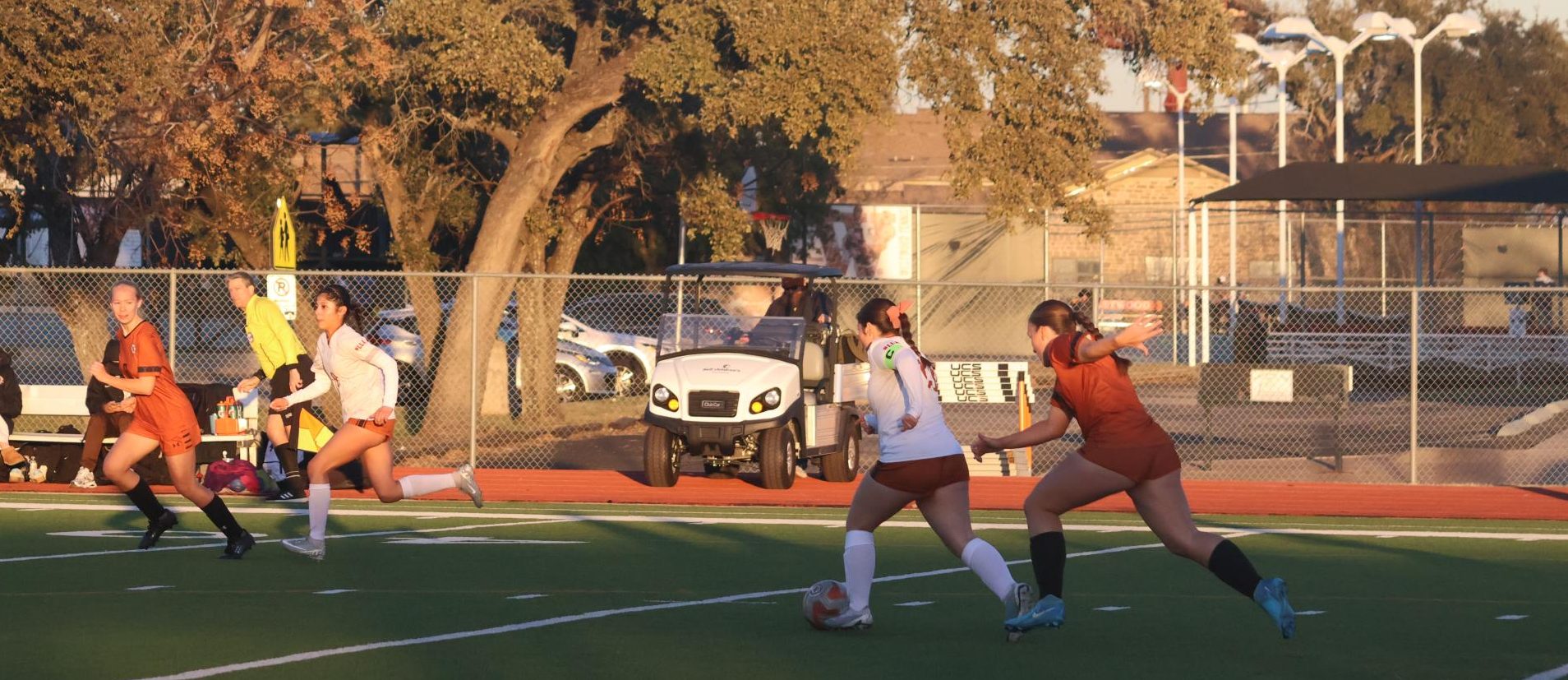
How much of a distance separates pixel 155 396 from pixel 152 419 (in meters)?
0.14

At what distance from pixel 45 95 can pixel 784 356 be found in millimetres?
9021

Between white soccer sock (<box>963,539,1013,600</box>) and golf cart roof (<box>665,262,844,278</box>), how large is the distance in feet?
30.0

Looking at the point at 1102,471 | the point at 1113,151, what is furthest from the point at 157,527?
the point at 1113,151

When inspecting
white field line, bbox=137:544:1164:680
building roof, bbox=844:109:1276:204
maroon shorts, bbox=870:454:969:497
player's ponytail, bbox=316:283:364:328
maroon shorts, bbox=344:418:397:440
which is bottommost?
white field line, bbox=137:544:1164:680

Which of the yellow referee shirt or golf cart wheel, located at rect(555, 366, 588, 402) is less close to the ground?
the yellow referee shirt

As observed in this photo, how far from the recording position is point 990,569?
28.3 ft

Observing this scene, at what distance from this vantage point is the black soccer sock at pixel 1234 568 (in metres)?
8.45

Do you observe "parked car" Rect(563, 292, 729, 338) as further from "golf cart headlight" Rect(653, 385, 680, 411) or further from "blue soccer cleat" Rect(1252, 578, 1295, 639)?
"blue soccer cleat" Rect(1252, 578, 1295, 639)

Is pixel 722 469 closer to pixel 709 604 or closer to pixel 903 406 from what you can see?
pixel 709 604

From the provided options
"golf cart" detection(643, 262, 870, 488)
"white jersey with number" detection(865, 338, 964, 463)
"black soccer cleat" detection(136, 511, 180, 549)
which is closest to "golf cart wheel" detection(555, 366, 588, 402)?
"golf cart" detection(643, 262, 870, 488)

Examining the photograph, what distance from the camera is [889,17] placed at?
22938 millimetres

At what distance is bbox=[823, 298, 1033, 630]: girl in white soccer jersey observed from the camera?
8.77 meters

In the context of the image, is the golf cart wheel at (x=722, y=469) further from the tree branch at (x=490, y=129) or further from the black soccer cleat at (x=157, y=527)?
the tree branch at (x=490, y=129)

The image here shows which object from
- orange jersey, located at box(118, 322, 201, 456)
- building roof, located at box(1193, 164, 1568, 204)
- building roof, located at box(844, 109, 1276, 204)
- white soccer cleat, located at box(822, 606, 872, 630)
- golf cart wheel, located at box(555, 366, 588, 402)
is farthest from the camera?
building roof, located at box(844, 109, 1276, 204)
